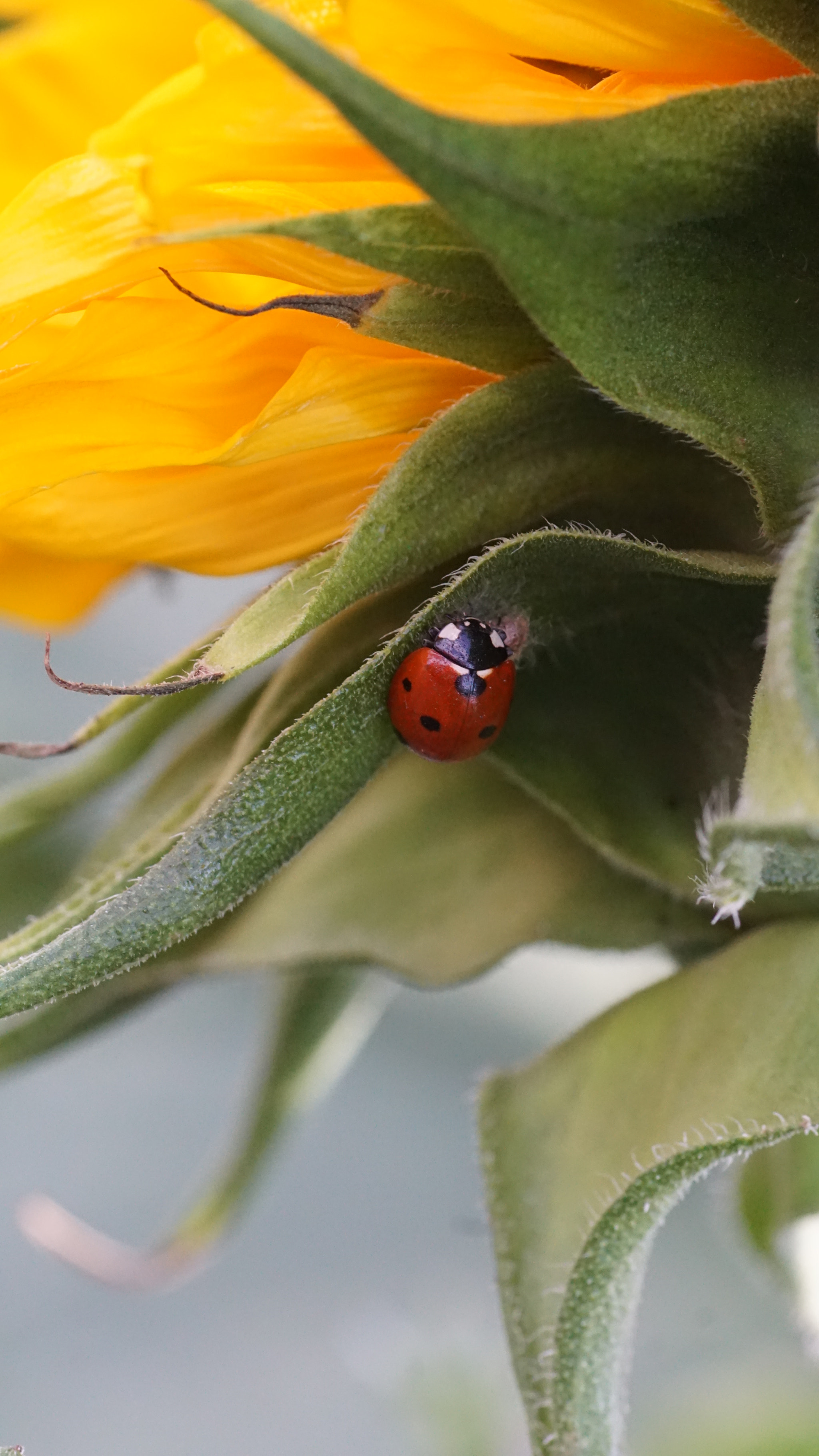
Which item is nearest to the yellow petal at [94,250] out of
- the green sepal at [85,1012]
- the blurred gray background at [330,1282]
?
the green sepal at [85,1012]

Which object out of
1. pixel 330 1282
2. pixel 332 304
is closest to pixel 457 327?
pixel 332 304

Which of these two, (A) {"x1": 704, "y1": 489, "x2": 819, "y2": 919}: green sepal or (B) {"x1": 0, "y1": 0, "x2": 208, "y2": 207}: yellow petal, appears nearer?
(A) {"x1": 704, "y1": 489, "x2": 819, "y2": 919}: green sepal

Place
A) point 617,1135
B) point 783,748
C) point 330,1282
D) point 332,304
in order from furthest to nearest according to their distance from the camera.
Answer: point 330,1282 → point 617,1135 → point 332,304 → point 783,748

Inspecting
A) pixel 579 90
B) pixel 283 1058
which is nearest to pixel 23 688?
pixel 283 1058

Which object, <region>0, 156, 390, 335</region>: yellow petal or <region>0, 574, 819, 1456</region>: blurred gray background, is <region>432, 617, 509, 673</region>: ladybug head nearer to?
<region>0, 156, 390, 335</region>: yellow petal

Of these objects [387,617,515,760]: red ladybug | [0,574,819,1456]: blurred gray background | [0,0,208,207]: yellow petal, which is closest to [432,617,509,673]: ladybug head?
[387,617,515,760]: red ladybug

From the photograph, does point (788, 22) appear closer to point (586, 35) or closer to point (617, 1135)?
point (586, 35)
